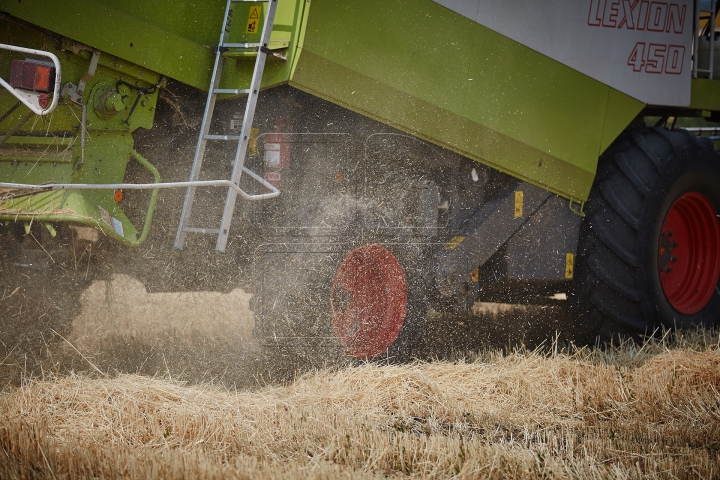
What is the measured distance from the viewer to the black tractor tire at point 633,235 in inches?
190

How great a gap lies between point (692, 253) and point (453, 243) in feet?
6.07

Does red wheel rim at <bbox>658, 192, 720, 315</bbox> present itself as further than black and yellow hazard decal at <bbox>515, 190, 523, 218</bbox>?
Yes

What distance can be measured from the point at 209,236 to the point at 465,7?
5.88 feet

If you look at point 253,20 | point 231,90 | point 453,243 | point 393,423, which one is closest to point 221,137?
point 231,90

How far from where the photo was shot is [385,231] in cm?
451

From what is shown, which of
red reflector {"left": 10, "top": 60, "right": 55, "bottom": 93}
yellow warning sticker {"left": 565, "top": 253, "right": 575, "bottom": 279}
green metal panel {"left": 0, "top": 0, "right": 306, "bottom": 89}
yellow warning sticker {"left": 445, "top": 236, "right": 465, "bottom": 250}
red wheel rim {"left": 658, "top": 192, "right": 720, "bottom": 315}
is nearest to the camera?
red reflector {"left": 10, "top": 60, "right": 55, "bottom": 93}

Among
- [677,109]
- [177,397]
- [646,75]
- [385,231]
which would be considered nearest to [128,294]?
[177,397]

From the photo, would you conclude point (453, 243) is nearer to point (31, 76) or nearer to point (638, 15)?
point (638, 15)

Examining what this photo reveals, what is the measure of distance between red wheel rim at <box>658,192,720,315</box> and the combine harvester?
2 cm

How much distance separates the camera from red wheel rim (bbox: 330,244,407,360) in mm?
4512

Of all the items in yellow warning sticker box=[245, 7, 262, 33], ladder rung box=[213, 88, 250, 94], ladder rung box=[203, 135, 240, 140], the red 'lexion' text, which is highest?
the red 'lexion' text

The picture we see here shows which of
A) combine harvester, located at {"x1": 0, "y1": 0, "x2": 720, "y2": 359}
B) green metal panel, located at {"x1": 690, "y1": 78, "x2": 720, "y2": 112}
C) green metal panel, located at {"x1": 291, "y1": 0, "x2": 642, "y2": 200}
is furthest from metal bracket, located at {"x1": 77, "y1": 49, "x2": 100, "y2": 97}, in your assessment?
green metal panel, located at {"x1": 690, "y1": 78, "x2": 720, "y2": 112}

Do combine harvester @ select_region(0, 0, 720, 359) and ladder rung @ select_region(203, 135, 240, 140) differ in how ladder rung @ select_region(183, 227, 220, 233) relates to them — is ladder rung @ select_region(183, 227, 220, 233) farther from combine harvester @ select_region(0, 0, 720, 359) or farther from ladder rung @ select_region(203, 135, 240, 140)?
ladder rung @ select_region(203, 135, 240, 140)

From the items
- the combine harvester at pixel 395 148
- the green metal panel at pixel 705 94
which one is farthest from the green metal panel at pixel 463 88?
the green metal panel at pixel 705 94
